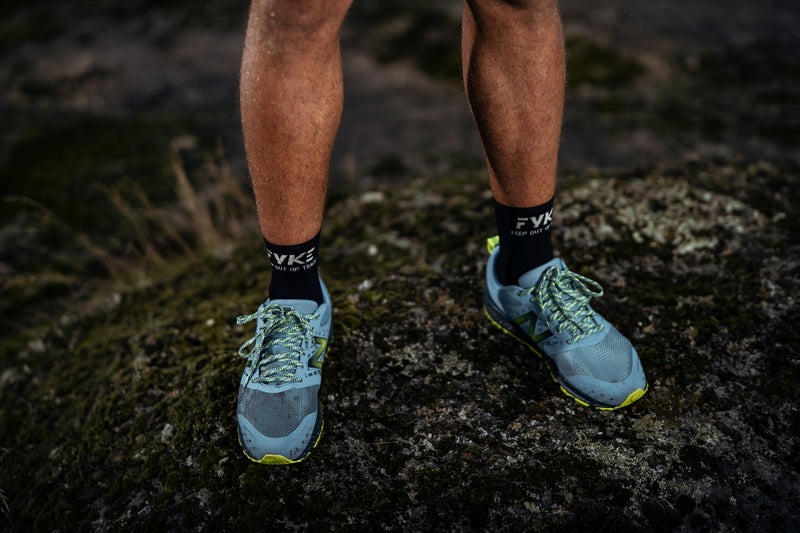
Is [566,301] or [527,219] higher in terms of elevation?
[527,219]

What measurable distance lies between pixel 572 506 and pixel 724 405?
576 mm

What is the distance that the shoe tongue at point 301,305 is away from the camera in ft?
5.01

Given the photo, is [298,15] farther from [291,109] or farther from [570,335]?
[570,335]

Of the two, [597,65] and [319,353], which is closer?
[319,353]

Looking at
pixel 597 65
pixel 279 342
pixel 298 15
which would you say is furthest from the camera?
pixel 597 65

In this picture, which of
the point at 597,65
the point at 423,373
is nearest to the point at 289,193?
the point at 423,373

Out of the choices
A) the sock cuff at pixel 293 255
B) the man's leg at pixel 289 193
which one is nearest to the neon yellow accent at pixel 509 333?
the man's leg at pixel 289 193

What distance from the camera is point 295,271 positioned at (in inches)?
58.6

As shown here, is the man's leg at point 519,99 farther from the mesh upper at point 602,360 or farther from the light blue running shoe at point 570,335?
the mesh upper at point 602,360

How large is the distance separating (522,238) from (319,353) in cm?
72

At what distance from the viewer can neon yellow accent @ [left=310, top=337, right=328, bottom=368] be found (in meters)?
1.52

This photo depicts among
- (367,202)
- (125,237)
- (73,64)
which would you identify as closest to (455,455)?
(367,202)

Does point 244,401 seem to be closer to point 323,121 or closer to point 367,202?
point 323,121

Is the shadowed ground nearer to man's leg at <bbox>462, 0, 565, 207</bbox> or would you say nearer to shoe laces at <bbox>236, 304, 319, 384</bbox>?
shoe laces at <bbox>236, 304, 319, 384</bbox>
